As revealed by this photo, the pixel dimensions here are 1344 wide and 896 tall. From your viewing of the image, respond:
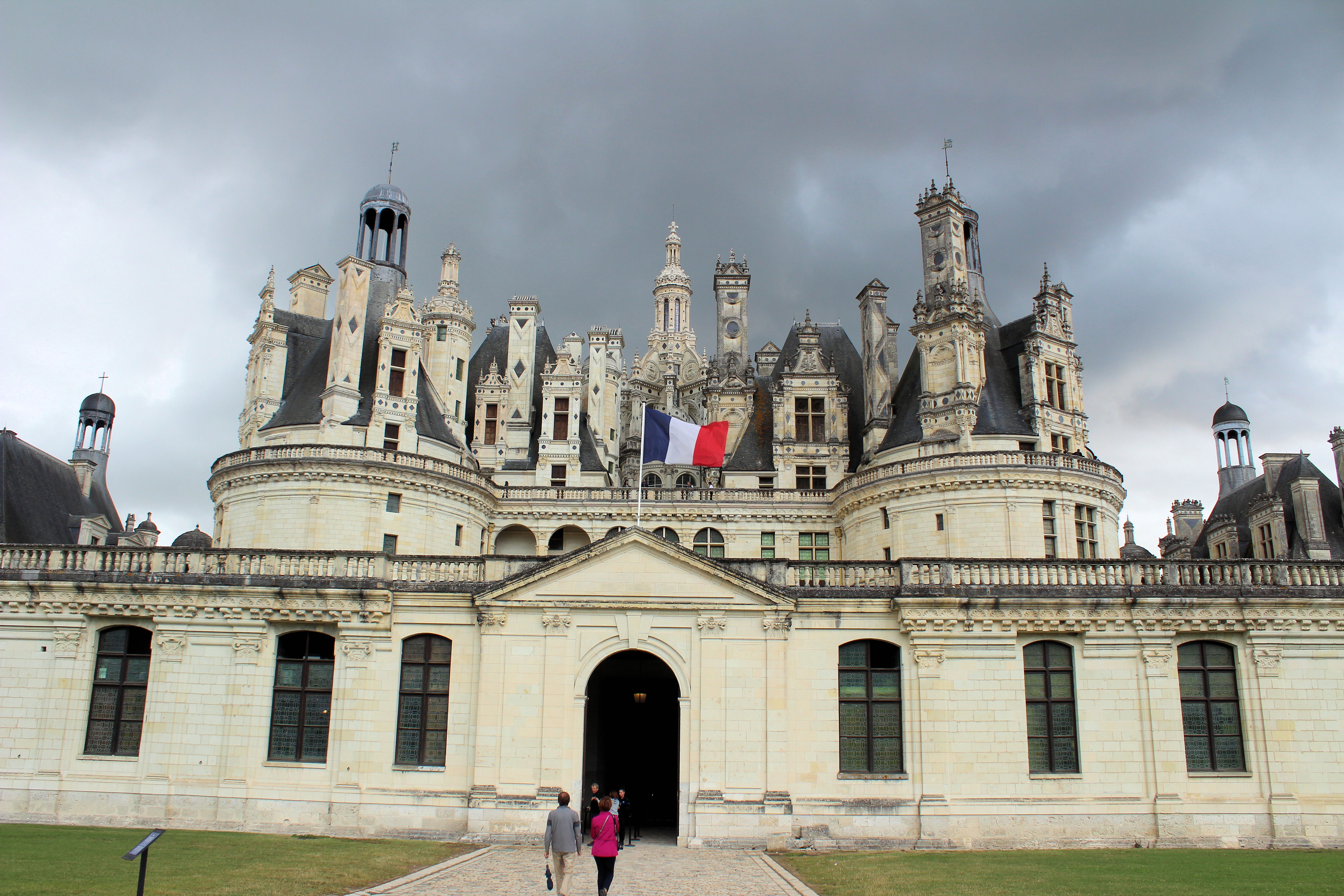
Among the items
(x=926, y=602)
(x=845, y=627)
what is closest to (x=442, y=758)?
(x=845, y=627)

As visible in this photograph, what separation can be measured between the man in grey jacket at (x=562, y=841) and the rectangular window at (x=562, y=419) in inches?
1263

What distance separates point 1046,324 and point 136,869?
1472 inches

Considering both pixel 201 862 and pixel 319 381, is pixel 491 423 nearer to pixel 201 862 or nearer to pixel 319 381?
pixel 319 381

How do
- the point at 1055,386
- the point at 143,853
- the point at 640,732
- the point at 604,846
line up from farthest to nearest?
the point at 1055,386 → the point at 640,732 → the point at 604,846 → the point at 143,853

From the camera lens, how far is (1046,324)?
39.9 metres

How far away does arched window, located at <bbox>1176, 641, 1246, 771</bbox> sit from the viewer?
22.8m

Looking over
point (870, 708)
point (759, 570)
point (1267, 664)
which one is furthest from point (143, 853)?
point (1267, 664)

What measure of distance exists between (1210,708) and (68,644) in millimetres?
29694

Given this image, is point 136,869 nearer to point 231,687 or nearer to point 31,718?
point 231,687

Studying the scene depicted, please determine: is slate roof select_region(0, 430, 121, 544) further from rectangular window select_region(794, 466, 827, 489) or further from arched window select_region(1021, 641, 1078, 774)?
arched window select_region(1021, 641, 1078, 774)

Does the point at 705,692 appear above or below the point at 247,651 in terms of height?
below

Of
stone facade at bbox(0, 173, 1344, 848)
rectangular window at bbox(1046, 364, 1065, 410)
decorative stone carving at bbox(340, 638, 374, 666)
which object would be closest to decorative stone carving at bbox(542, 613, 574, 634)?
stone facade at bbox(0, 173, 1344, 848)

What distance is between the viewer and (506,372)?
160 feet

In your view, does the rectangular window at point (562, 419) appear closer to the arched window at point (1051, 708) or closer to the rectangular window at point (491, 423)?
the rectangular window at point (491, 423)
